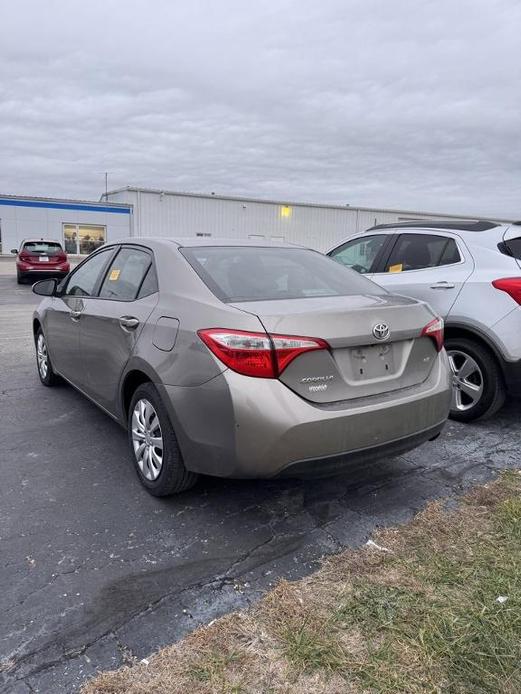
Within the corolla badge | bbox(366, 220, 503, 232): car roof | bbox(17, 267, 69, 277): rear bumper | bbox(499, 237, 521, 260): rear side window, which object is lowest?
bbox(17, 267, 69, 277): rear bumper

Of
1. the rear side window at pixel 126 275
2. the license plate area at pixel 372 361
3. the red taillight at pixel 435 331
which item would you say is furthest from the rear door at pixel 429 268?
the rear side window at pixel 126 275

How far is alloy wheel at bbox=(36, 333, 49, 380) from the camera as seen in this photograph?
550 cm

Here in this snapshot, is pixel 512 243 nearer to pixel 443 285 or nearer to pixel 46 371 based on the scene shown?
pixel 443 285

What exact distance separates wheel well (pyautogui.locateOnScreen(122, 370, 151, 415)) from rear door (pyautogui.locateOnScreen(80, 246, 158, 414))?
0.08 m

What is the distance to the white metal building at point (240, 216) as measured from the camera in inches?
1206

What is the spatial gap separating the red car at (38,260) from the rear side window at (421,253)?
1782 cm

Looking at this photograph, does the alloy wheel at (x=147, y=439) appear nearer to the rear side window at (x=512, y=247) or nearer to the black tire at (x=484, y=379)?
the black tire at (x=484, y=379)

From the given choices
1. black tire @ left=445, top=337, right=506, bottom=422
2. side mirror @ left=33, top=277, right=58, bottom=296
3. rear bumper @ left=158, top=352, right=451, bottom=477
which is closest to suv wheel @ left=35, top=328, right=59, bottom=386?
side mirror @ left=33, top=277, right=58, bottom=296

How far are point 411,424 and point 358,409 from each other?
16.8 inches

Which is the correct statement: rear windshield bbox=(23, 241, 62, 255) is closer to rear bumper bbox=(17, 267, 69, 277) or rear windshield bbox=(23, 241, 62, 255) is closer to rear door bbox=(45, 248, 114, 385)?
rear bumper bbox=(17, 267, 69, 277)

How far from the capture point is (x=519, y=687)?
183cm

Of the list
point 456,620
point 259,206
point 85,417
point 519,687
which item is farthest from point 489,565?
point 259,206

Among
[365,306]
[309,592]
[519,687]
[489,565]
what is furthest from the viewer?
[365,306]

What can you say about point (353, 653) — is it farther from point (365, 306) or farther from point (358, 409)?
point (365, 306)
